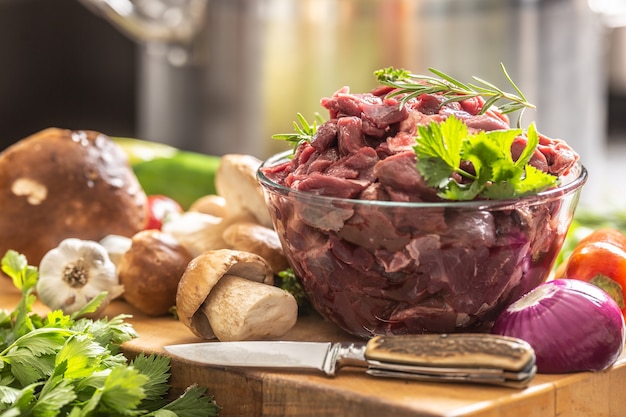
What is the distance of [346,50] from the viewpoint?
244 cm

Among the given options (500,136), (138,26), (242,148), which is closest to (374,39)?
(242,148)

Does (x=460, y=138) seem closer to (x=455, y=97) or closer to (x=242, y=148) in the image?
(x=455, y=97)

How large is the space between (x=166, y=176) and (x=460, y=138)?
4.91 feet

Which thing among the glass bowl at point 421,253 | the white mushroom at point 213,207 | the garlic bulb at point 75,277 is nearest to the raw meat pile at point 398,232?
the glass bowl at point 421,253

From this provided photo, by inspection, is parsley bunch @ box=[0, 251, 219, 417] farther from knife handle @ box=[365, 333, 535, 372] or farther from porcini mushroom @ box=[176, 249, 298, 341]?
knife handle @ box=[365, 333, 535, 372]

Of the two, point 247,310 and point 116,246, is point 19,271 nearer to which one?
point 116,246

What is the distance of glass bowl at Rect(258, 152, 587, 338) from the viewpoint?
1.12 m

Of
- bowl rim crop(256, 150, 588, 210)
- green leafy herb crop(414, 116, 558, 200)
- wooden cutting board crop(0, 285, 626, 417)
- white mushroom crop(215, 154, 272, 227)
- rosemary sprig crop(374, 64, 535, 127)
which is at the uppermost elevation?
rosemary sprig crop(374, 64, 535, 127)

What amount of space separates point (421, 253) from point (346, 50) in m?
1.40

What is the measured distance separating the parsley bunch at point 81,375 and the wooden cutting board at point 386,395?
0.03 metres

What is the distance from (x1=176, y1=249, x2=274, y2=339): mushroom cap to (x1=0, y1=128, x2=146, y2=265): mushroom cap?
402 millimetres

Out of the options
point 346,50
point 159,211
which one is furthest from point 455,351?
point 346,50

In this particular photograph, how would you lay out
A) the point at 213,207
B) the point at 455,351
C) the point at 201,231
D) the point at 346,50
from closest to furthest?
the point at 455,351
the point at 201,231
the point at 213,207
the point at 346,50

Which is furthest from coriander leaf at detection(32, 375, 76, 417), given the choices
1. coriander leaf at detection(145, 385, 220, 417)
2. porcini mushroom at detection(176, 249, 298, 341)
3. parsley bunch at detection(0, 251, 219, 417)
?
porcini mushroom at detection(176, 249, 298, 341)
